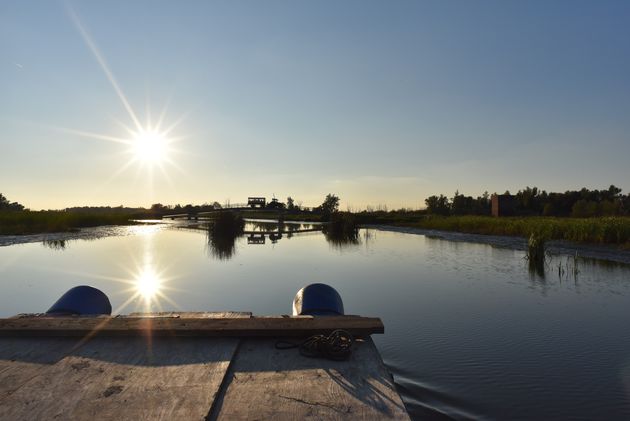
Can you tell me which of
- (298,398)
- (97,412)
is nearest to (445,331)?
(298,398)

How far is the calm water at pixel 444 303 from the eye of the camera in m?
4.93

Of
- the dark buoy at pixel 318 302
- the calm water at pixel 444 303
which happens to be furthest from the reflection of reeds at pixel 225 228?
the dark buoy at pixel 318 302

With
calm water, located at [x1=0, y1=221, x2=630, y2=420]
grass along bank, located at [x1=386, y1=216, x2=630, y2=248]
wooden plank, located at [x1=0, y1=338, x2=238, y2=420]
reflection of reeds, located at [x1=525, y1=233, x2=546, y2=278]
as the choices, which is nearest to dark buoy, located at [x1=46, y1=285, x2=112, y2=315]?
wooden plank, located at [x1=0, y1=338, x2=238, y2=420]

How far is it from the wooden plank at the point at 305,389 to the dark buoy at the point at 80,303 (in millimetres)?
3242

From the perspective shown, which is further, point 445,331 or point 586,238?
point 586,238

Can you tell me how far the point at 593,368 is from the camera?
5.65 m

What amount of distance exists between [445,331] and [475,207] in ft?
233

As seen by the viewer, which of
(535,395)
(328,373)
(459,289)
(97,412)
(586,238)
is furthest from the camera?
(586,238)

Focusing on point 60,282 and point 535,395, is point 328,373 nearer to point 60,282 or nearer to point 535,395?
point 535,395

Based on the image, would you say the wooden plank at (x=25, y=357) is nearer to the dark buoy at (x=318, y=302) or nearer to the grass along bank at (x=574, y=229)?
the dark buoy at (x=318, y=302)

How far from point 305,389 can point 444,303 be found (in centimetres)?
694

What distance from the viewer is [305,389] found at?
3234 mm

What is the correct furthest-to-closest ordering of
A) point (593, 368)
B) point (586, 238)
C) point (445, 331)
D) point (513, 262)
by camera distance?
point (586, 238)
point (513, 262)
point (445, 331)
point (593, 368)

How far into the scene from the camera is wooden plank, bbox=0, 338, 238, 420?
285cm
